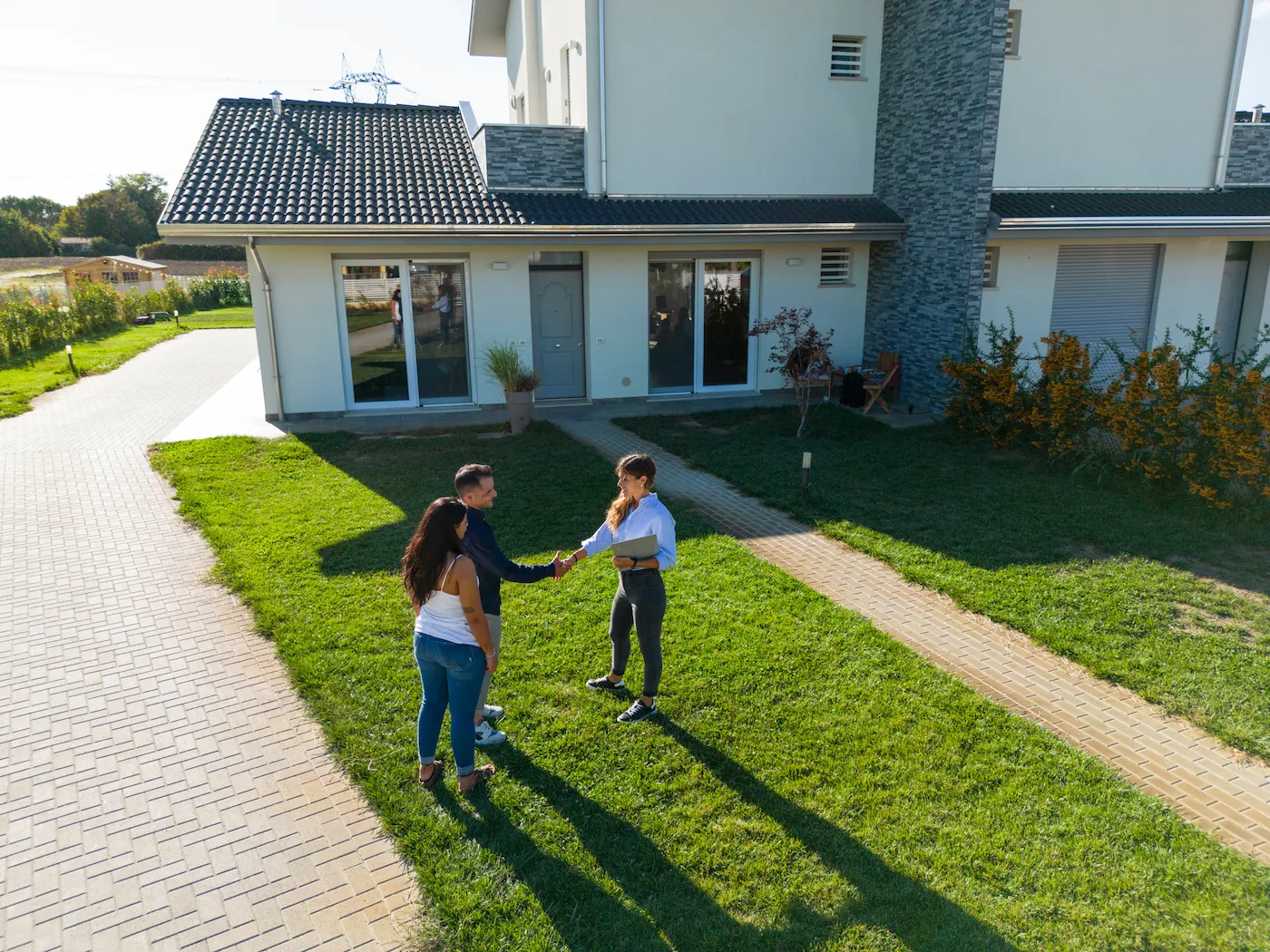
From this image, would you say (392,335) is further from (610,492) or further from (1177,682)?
(1177,682)

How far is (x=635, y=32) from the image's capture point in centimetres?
1485

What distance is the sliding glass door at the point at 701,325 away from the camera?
52.1 feet

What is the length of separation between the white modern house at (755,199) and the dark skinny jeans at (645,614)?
961cm

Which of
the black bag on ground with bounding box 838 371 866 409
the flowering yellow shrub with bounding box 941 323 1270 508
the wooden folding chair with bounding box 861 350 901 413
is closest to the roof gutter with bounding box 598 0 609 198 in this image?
the black bag on ground with bounding box 838 371 866 409

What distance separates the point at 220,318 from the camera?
3734 cm

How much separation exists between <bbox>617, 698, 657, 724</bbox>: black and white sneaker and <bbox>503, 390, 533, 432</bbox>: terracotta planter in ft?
28.1

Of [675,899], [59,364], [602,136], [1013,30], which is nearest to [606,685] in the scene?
[675,899]

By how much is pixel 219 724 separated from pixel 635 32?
13584mm

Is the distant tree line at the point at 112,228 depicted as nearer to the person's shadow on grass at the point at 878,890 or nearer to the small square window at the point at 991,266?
the small square window at the point at 991,266

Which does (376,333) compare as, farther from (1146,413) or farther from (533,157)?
(1146,413)

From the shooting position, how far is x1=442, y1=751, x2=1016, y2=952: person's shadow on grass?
3842 millimetres

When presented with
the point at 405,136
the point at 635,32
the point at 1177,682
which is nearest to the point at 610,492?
the point at 1177,682

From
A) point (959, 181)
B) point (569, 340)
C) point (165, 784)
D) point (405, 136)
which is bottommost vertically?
point (165, 784)

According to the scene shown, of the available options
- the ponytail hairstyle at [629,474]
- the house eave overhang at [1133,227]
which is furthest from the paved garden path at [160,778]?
the house eave overhang at [1133,227]
